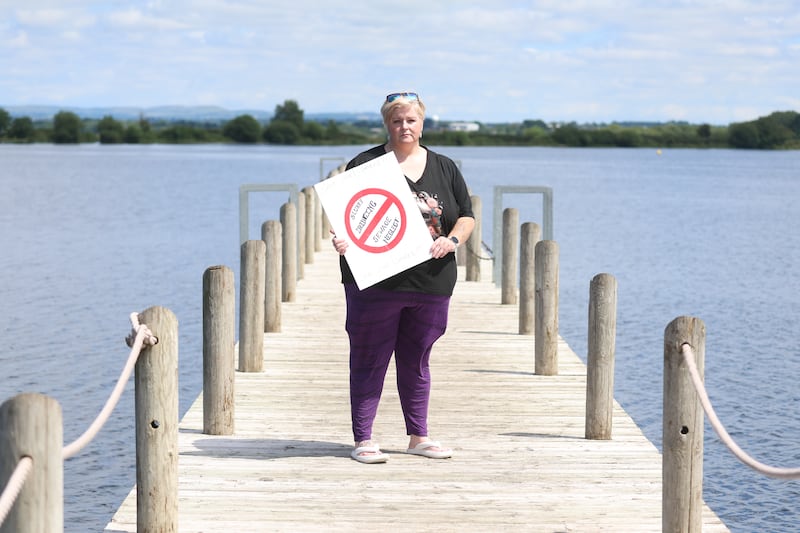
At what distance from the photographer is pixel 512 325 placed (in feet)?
44.9

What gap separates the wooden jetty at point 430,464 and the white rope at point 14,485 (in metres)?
2.15

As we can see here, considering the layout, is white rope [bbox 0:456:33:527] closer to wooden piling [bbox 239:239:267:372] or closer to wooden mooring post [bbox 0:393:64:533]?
wooden mooring post [bbox 0:393:64:533]

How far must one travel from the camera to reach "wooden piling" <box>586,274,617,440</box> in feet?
Answer: 26.8

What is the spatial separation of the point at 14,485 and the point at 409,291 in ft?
10.7

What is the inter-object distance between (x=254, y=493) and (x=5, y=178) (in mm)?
80009

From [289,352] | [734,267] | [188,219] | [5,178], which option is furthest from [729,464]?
[5,178]

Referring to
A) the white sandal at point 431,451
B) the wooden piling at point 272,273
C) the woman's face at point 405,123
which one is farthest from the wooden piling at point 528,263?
the woman's face at point 405,123

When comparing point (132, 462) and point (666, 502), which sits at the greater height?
point (666, 502)

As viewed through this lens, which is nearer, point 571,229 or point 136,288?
point 136,288

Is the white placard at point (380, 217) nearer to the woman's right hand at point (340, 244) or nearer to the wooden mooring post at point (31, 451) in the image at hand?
the woman's right hand at point (340, 244)

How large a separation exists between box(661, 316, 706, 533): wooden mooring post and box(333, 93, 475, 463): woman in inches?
62.1

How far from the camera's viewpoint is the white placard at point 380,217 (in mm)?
6848

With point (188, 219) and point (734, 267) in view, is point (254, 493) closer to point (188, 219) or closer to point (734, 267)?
point (734, 267)

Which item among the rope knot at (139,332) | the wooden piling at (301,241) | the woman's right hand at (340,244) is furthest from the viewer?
the wooden piling at (301,241)
